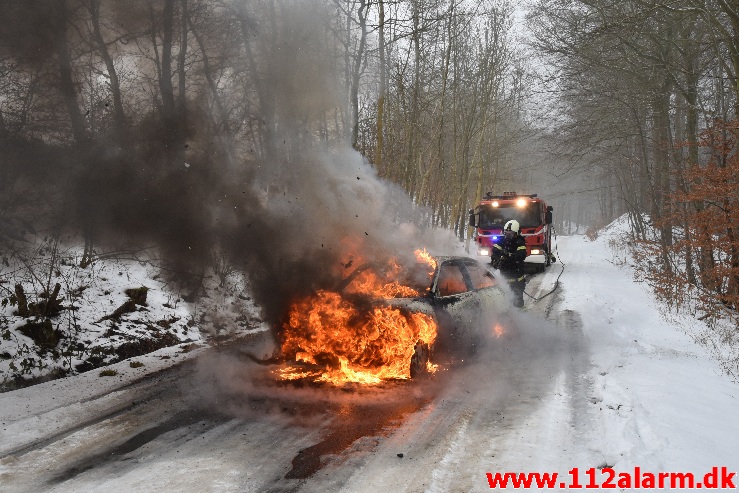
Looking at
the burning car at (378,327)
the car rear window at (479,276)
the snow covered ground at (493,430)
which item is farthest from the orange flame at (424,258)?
the snow covered ground at (493,430)

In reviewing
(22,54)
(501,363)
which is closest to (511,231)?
(501,363)

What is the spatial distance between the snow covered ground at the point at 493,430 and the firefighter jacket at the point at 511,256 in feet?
7.78

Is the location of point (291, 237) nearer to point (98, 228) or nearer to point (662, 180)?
point (98, 228)

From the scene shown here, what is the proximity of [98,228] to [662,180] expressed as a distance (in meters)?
17.4

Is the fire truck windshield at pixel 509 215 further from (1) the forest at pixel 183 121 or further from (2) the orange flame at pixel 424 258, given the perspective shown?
(2) the orange flame at pixel 424 258

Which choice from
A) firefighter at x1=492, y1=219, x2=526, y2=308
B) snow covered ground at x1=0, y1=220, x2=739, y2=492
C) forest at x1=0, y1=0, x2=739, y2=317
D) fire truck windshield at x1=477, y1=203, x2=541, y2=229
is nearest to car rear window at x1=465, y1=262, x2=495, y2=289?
snow covered ground at x1=0, y1=220, x2=739, y2=492

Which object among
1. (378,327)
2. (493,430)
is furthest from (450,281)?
(493,430)

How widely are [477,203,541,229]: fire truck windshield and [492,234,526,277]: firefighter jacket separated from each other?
7.56 m

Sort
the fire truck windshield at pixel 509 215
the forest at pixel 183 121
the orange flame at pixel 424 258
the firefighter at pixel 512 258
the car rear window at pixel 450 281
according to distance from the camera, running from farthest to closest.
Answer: the fire truck windshield at pixel 509 215 < the firefighter at pixel 512 258 < the orange flame at pixel 424 258 < the car rear window at pixel 450 281 < the forest at pixel 183 121

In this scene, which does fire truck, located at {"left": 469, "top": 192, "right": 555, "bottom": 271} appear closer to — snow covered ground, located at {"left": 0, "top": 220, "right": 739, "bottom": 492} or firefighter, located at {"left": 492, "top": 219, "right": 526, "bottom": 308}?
firefighter, located at {"left": 492, "top": 219, "right": 526, "bottom": 308}

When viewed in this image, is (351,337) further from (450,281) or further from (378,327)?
(450,281)

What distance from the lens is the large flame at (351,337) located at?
6406 millimetres

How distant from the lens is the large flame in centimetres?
641

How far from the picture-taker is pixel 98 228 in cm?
710
